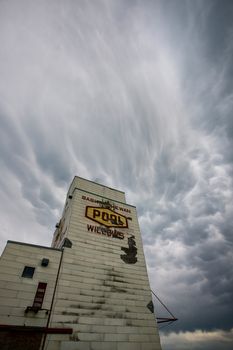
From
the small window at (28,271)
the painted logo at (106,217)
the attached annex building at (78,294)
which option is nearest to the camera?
the attached annex building at (78,294)

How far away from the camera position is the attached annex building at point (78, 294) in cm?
1012

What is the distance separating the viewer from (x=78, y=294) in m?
12.2

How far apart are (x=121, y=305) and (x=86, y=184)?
13148 mm

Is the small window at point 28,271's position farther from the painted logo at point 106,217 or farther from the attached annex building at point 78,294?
the painted logo at point 106,217

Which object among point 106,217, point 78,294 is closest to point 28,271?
point 78,294

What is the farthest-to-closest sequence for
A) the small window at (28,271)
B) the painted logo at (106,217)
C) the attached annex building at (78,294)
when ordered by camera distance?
the painted logo at (106,217) → the small window at (28,271) → the attached annex building at (78,294)

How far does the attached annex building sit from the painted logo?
0.36m

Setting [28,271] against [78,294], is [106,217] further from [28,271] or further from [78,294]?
[28,271]

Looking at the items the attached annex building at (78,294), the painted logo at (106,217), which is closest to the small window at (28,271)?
the attached annex building at (78,294)

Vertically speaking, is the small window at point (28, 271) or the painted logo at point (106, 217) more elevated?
the painted logo at point (106, 217)

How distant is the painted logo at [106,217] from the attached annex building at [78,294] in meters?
0.36

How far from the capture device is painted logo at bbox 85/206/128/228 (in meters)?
18.1

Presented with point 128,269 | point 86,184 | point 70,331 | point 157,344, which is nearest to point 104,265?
point 128,269

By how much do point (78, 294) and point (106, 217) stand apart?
785 cm
